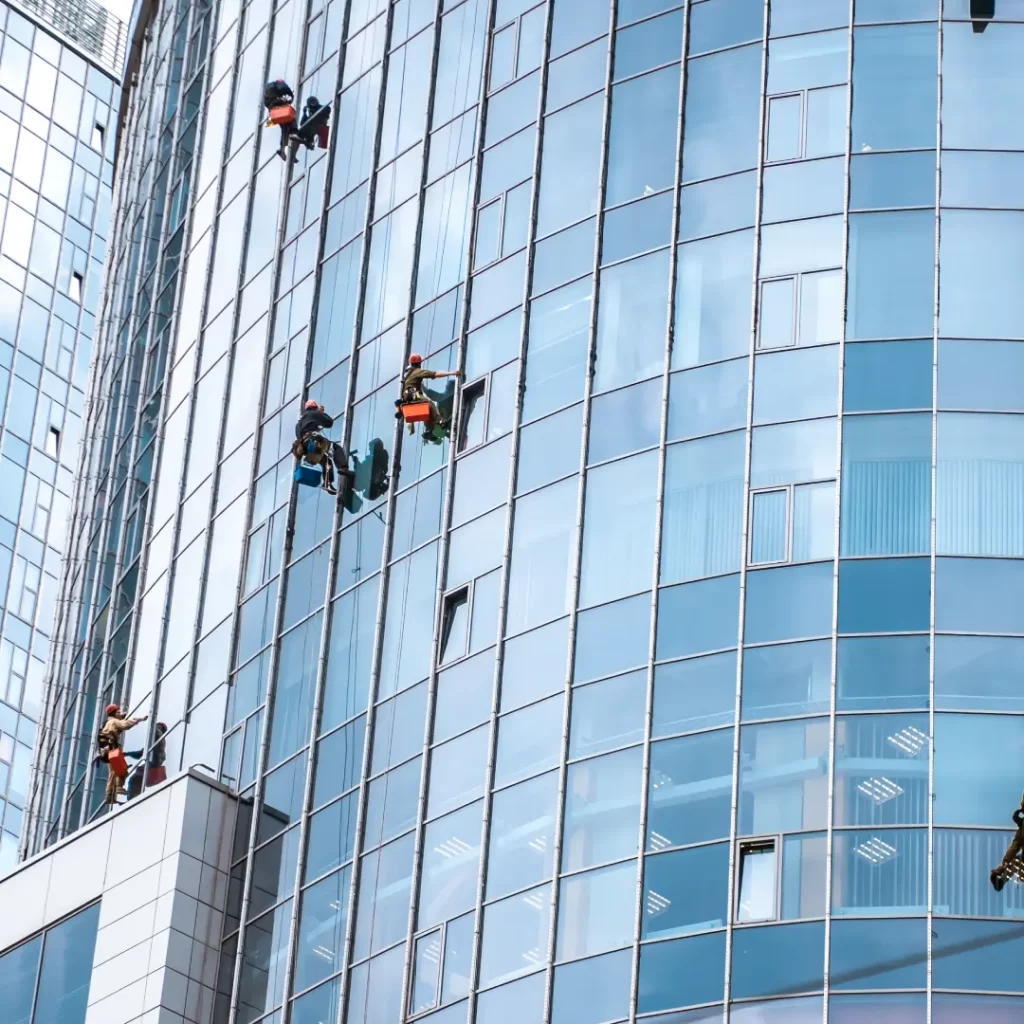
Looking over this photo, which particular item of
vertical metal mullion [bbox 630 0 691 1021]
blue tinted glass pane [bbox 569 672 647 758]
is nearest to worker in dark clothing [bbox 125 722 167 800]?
blue tinted glass pane [bbox 569 672 647 758]

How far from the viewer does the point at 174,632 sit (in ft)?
156

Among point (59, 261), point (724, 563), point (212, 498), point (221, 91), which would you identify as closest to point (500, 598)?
point (724, 563)

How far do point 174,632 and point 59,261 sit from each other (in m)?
47.7

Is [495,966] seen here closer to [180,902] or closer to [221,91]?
[180,902]

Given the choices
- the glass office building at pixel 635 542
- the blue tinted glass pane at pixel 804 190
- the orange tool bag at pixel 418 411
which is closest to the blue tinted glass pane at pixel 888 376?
the glass office building at pixel 635 542

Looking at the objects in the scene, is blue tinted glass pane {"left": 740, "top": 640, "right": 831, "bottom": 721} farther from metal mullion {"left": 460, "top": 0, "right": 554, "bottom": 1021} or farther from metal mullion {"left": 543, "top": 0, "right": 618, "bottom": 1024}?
metal mullion {"left": 460, "top": 0, "right": 554, "bottom": 1021}

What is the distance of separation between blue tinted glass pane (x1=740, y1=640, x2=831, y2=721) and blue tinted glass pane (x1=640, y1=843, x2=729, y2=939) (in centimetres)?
209

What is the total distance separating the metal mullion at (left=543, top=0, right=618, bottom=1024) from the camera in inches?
1352

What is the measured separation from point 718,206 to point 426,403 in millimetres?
5782

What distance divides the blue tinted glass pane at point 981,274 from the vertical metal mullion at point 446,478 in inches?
333

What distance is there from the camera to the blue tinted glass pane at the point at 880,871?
32.4m

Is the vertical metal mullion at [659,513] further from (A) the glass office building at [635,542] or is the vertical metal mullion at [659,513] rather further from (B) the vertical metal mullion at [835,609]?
(B) the vertical metal mullion at [835,609]

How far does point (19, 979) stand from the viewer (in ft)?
141

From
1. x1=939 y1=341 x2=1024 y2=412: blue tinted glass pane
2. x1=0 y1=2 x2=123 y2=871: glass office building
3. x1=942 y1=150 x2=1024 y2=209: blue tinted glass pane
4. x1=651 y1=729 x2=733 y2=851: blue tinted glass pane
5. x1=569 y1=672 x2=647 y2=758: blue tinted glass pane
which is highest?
x1=0 y1=2 x2=123 y2=871: glass office building
